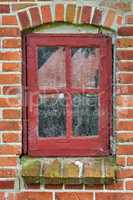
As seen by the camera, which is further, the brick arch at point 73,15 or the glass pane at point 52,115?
the glass pane at point 52,115

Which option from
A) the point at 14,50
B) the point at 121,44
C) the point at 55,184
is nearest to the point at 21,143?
the point at 55,184

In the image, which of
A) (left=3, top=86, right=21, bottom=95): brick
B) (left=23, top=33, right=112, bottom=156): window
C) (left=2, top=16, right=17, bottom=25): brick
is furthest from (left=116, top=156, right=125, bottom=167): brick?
(left=2, top=16, right=17, bottom=25): brick

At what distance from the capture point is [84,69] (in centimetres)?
385

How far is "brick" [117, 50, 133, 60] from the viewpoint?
375 cm

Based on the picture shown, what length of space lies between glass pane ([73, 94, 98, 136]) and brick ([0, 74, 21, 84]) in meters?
0.46

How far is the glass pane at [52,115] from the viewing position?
12.7 feet

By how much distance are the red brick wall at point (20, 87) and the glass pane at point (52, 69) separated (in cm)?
18

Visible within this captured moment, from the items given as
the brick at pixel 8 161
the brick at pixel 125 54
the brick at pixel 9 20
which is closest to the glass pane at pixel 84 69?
the brick at pixel 125 54

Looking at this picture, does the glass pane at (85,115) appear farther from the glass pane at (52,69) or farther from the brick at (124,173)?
the brick at (124,173)

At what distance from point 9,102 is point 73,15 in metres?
0.81

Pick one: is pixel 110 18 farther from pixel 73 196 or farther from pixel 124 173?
pixel 73 196

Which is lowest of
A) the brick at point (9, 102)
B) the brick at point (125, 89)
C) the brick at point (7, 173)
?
the brick at point (7, 173)

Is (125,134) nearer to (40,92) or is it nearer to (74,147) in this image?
(74,147)

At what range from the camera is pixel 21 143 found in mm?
3820
